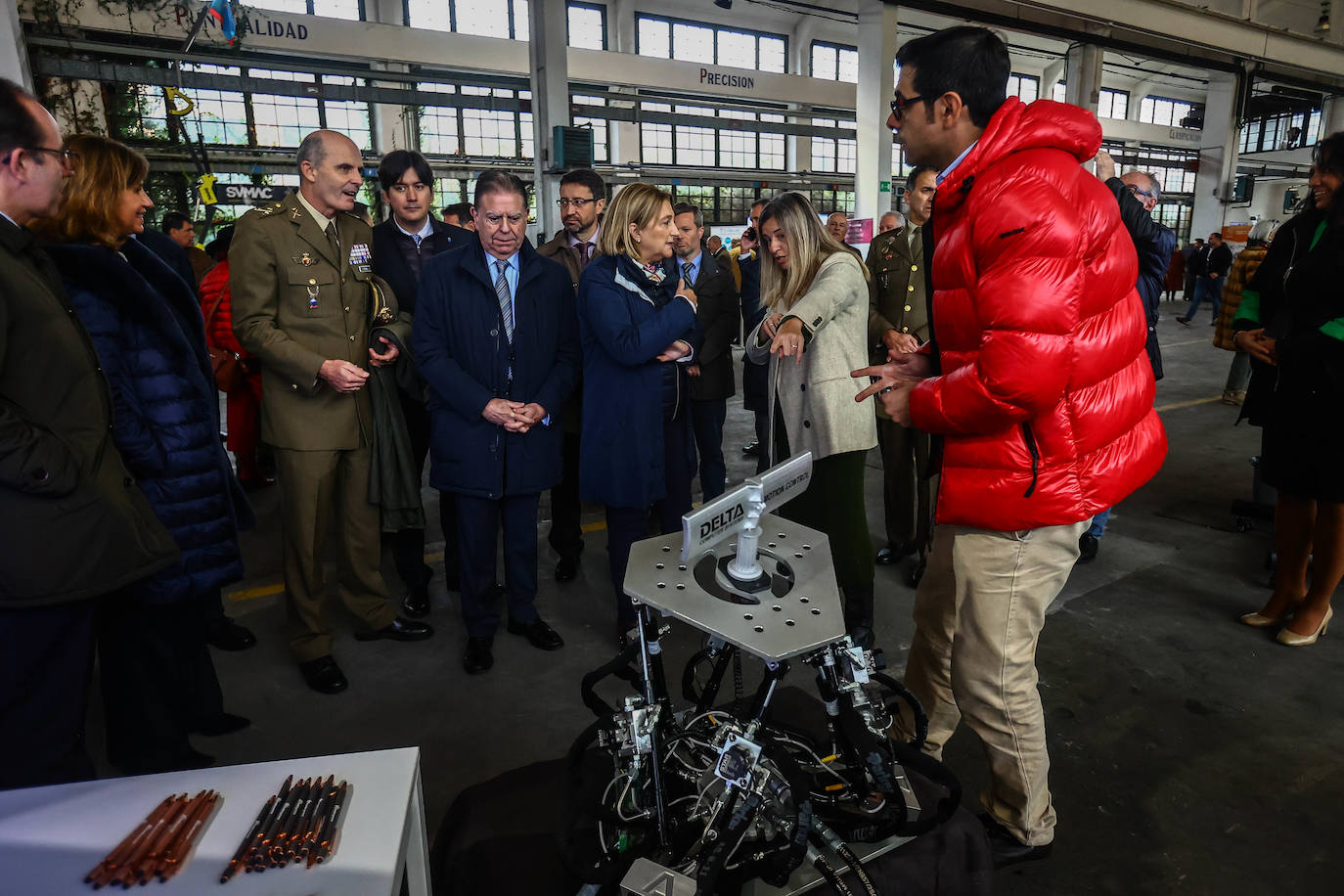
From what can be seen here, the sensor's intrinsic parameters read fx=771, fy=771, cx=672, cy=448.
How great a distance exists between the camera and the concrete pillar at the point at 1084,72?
11.2 meters

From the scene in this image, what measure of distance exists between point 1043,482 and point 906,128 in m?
0.78

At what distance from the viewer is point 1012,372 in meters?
1.42

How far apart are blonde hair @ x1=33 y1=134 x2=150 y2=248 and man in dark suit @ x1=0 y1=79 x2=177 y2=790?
16.8 inches

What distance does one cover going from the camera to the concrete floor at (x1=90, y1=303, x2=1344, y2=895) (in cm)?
186

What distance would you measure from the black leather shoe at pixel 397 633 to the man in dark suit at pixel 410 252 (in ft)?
0.61

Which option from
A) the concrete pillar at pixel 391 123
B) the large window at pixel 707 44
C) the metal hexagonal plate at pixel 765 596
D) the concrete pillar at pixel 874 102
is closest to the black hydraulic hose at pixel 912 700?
the metal hexagonal plate at pixel 765 596

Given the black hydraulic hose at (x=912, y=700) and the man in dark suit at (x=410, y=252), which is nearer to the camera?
the black hydraulic hose at (x=912, y=700)

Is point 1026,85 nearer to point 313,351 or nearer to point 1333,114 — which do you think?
point 1333,114

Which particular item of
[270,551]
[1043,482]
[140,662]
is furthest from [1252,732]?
[270,551]

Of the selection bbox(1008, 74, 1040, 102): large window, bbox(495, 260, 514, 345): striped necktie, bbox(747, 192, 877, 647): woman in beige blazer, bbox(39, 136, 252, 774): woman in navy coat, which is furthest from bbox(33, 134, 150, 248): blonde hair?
bbox(1008, 74, 1040, 102): large window

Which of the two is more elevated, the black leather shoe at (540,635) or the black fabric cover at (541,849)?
the black fabric cover at (541,849)

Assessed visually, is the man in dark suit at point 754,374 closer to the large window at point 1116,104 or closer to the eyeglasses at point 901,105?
the eyeglasses at point 901,105

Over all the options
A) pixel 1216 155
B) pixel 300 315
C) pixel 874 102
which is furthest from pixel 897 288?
pixel 1216 155

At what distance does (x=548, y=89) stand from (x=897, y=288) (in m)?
5.31
